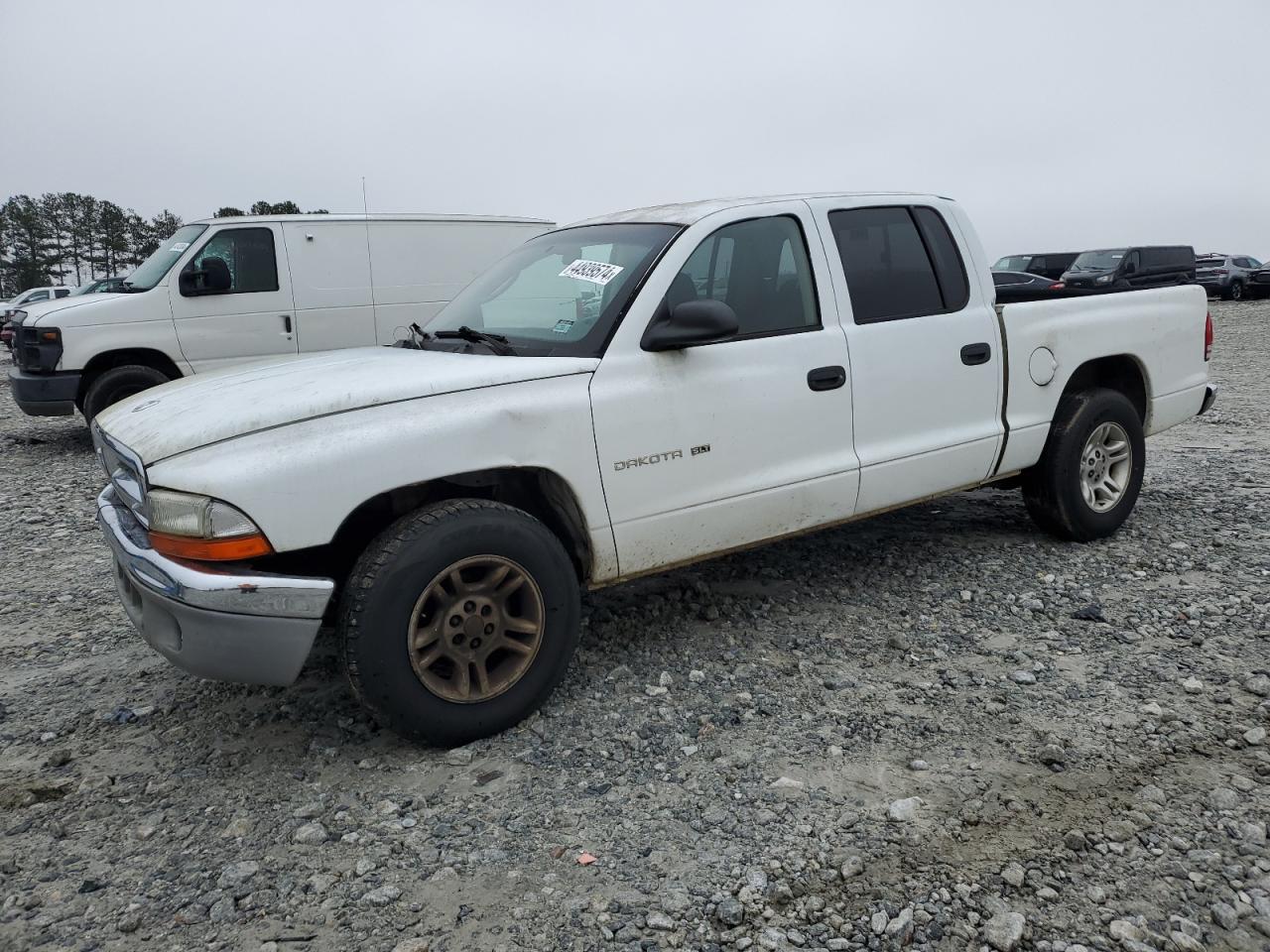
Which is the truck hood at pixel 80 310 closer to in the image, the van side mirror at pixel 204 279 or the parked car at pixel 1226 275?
the van side mirror at pixel 204 279

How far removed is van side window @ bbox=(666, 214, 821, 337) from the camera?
407 centimetres

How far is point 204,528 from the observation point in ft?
10.1

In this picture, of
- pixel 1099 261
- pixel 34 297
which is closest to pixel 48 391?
pixel 1099 261

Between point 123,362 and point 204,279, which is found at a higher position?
point 204,279

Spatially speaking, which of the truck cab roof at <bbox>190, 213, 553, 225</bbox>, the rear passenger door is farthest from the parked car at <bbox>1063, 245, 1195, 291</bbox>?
the rear passenger door

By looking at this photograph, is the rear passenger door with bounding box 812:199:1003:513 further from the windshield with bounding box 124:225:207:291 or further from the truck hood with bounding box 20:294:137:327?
the truck hood with bounding box 20:294:137:327

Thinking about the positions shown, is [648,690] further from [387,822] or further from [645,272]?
[645,272]

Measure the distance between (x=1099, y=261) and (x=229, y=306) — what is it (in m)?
23.8

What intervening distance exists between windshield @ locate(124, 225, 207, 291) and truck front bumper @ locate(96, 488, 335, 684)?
24.3 ft

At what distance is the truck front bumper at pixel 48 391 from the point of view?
941cm

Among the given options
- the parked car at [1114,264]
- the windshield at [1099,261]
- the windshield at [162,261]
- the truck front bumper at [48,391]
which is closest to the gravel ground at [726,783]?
the truck front bumper at [48,391]

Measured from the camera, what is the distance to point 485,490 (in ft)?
12.6

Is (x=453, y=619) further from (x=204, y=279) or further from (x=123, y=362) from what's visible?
(x=123, y=362)

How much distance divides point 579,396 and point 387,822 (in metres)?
1.53
